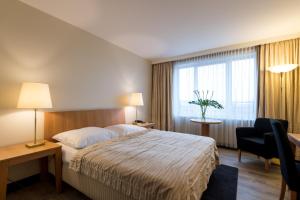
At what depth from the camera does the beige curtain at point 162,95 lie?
179 inches

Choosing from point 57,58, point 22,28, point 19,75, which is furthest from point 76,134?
point 22,28

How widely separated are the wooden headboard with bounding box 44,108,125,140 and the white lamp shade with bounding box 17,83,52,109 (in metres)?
0.48

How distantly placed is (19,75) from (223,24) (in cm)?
328

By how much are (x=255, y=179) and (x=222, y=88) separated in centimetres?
212

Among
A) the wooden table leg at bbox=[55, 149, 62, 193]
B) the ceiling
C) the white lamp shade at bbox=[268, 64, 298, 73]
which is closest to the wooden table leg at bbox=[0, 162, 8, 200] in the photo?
the wooden table leg at bbox=[55, 149, 62, 193]

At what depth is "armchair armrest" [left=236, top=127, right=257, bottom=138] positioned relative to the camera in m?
3.08

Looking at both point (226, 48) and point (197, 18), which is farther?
point (226, 48)

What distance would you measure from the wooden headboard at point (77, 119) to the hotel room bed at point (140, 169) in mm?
495

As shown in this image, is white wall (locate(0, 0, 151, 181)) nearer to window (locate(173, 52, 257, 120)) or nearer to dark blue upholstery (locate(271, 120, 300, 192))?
window (locate(173, 52, 257, 120))

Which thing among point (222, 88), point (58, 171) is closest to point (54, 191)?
point (58, 171)

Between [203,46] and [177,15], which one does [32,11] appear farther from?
[203,46]

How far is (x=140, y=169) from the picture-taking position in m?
1.43

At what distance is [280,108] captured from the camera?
3.15 metres

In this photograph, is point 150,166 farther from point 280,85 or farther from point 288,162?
point 280,85
